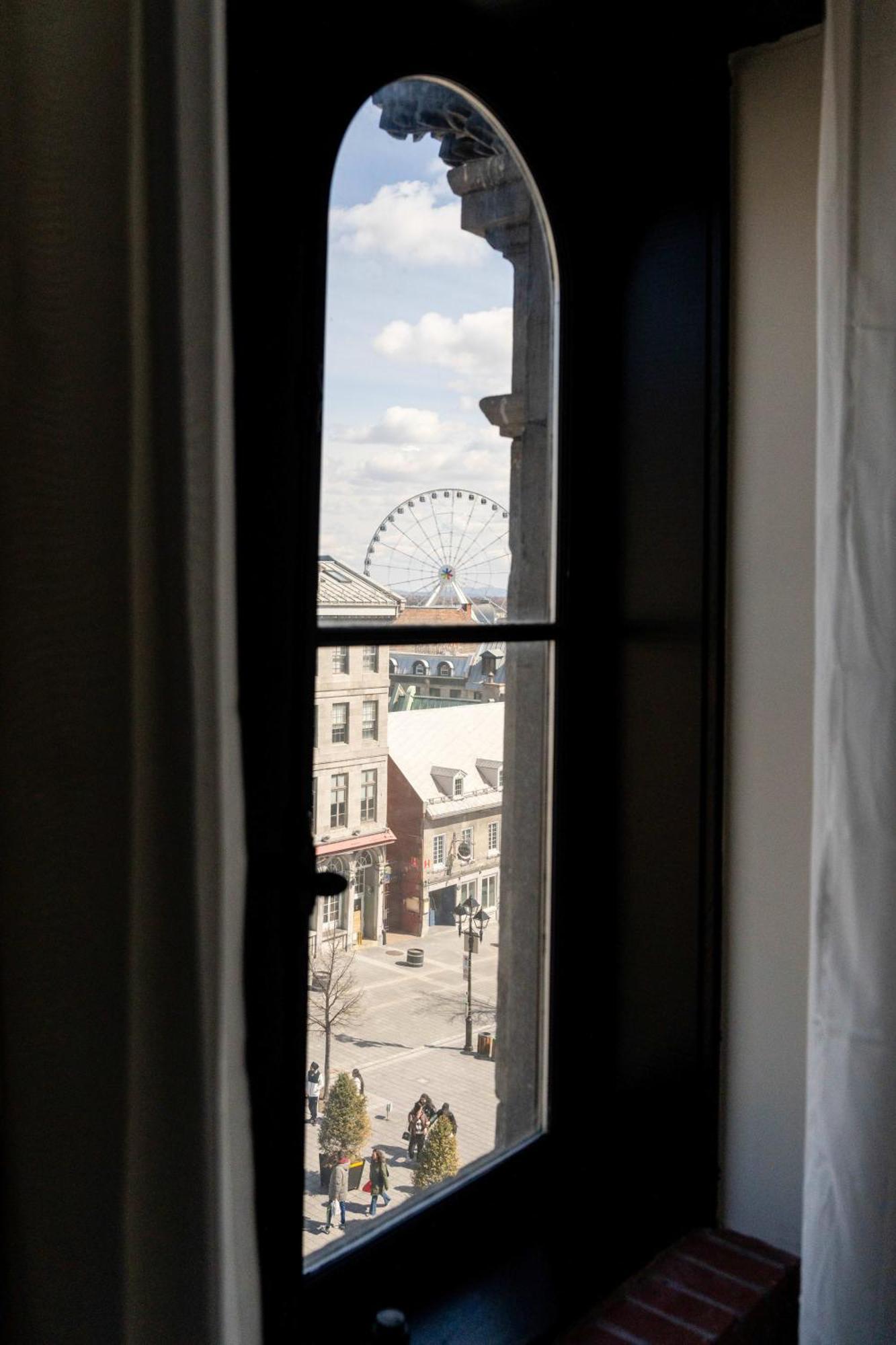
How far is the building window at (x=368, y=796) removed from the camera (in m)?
1.21

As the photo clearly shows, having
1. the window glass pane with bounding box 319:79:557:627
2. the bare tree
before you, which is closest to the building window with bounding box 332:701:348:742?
the window glass pane with bounding box 319:79:557:627

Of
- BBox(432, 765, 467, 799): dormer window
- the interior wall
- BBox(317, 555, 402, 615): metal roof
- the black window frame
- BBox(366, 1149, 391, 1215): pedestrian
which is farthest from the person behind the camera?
the interior wall

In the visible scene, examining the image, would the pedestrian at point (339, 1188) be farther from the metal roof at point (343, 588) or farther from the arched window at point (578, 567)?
the metal roof at point (343, 588)

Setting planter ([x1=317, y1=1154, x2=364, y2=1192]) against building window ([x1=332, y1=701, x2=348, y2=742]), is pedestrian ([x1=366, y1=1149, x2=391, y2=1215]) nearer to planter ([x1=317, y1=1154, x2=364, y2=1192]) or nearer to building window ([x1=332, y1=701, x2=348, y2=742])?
planter ([x1=317, y1=1154, x2=364, y2=1192])

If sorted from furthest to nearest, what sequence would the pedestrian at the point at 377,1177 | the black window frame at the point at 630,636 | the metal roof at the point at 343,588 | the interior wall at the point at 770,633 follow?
the interior wall at the point at 770,633 → the black window frame at the point at 630,636 → the pedestrian at the point at 377,1177 → the metal roof at the point at 343,588

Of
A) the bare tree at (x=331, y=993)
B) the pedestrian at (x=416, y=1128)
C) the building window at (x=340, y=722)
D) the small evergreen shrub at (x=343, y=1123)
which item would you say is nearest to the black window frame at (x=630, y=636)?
the pedestrian at (x=416, y=1128)

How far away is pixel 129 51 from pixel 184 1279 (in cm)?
79

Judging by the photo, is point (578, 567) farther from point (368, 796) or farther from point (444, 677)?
point (368, 796)

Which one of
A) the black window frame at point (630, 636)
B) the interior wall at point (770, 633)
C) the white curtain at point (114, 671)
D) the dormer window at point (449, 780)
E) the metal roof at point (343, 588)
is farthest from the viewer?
the interior wall at point (770, 633)

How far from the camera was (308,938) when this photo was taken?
1101 millimetres

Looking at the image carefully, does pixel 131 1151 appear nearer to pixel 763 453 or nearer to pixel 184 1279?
pixel 184 1279

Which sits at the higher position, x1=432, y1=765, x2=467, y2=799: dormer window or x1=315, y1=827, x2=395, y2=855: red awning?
x1=432, y1=765, x2=467, y2=799: dormer window

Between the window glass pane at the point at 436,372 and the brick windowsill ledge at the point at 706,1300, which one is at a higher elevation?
the window glass pane at the point at 436,372

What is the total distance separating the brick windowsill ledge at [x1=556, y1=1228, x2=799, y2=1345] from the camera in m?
1.34
